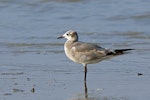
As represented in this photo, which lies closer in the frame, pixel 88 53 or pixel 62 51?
pixel 88 53

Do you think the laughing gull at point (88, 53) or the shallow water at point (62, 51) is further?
the laughing gull at point (88, 53)

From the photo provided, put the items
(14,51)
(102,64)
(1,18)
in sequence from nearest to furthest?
(102,64)
(14,51)
(1,18)

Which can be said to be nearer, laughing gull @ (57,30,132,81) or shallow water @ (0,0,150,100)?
shallow water @ (0,0,150,100)

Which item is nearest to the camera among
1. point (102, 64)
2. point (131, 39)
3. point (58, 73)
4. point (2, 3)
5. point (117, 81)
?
point (117, 81)

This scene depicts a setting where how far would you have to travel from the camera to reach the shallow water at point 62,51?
27.0ft

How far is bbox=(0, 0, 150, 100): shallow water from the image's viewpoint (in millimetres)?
8227

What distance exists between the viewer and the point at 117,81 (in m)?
8.75

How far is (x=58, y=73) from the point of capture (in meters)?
9.35

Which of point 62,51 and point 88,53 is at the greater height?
point 88,53

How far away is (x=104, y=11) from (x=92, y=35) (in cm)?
267

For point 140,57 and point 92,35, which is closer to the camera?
point 140,57

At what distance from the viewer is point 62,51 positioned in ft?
37.6

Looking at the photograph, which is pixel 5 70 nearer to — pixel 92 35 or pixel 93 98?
pixel 93 98

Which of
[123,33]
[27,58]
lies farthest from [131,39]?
[27,58]
